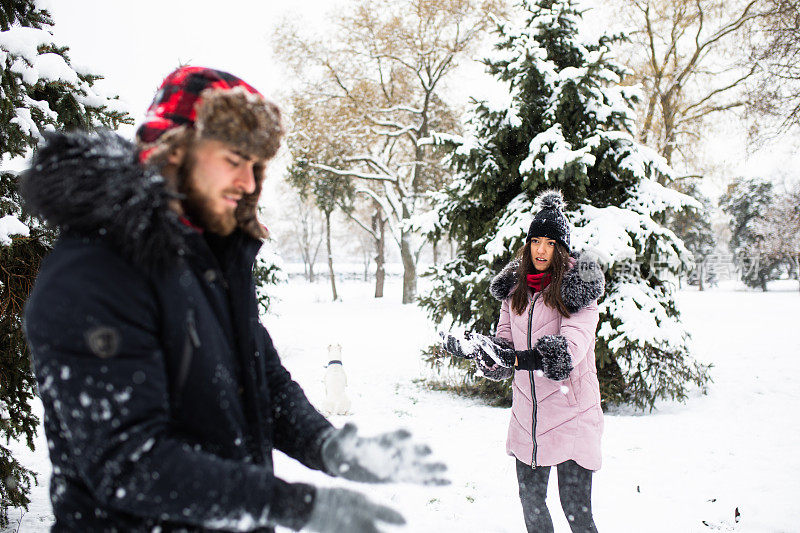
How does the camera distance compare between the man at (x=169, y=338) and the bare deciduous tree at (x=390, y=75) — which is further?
the bare deciduous tree at (x=390, y=75)

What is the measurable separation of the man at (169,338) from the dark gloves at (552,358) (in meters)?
1.46

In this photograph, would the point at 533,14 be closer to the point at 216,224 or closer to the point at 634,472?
the point at 634,472

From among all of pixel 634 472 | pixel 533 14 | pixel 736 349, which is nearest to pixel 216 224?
pixel 634 472

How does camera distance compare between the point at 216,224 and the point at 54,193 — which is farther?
the point at 216,224

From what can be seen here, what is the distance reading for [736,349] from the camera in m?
11.1

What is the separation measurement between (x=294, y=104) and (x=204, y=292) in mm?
18674

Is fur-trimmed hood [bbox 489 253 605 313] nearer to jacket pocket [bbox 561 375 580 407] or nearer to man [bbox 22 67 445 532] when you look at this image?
jacket pocket [bbox 561 375 580 407]

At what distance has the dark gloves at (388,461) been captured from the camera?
3.52ft

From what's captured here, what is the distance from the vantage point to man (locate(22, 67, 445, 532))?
2.80 feet

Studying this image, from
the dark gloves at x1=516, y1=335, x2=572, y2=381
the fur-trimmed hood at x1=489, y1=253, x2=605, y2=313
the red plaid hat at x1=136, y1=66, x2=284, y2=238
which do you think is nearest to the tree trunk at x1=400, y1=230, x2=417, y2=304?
the fur-trimmed hood at x1=489, y1=253, x2=605, y2=313

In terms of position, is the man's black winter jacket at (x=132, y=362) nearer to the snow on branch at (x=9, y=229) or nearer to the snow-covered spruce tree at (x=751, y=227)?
the snow on branch at (x=9, y=229)

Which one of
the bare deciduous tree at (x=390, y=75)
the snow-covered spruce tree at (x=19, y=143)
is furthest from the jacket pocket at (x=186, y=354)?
the bare deciduous tree at (x=390, y=75)

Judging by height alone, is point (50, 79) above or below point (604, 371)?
above

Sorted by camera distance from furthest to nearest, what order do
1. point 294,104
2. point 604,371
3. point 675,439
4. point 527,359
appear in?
point 294,104
point 604,371
point 675,439
point 527,359
